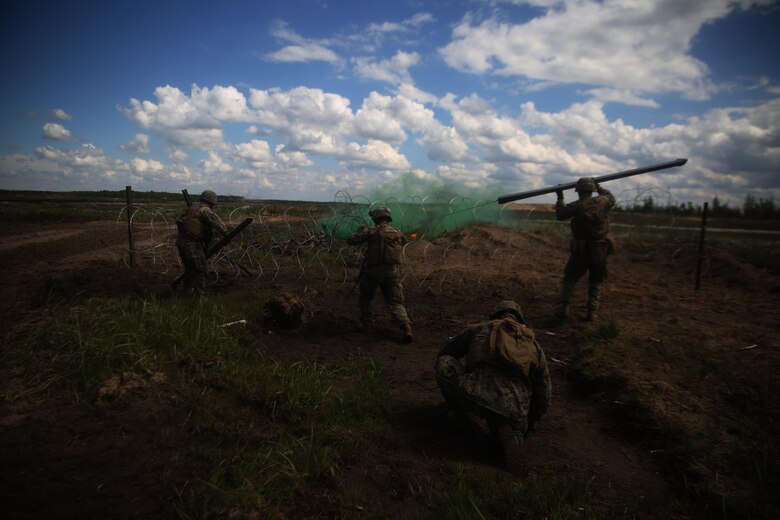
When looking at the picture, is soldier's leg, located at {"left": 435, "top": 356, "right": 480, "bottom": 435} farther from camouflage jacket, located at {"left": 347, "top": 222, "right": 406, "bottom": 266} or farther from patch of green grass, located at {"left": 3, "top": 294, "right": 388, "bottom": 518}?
camouflage jacket, located at {"left": 347, "top": 222, "right": 406, "bottom": 266}

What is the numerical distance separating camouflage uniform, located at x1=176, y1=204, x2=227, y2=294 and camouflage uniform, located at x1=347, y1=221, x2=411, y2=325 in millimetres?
2444

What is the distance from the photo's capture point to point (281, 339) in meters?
5.82

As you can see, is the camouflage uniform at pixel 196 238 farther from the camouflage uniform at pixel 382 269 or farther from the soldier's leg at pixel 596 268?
the soldier's leg at pixel 596 268

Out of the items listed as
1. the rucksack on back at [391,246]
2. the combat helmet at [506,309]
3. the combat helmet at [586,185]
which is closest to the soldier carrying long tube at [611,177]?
the combat helmet at [586,185]

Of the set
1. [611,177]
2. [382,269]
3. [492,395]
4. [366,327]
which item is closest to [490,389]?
[492,395]

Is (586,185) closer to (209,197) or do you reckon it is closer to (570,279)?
(570,279)

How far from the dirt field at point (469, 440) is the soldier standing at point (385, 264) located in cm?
43

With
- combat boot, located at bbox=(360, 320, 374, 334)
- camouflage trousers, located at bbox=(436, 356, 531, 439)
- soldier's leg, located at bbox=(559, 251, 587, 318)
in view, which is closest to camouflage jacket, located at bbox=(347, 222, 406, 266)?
combat boot, located at bbox=(360, 320, 374, 334)

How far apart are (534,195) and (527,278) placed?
2.13 m

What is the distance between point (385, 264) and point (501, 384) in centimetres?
305

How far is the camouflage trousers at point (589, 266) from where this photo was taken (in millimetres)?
6949

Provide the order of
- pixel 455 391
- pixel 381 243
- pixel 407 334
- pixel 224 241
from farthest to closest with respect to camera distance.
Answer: pixel 224 241 < pixel 381 243 < pixel 407 334 < pixel 455 391

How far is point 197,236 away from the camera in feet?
22.7

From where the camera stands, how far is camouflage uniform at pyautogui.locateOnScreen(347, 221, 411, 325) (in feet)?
20.4
